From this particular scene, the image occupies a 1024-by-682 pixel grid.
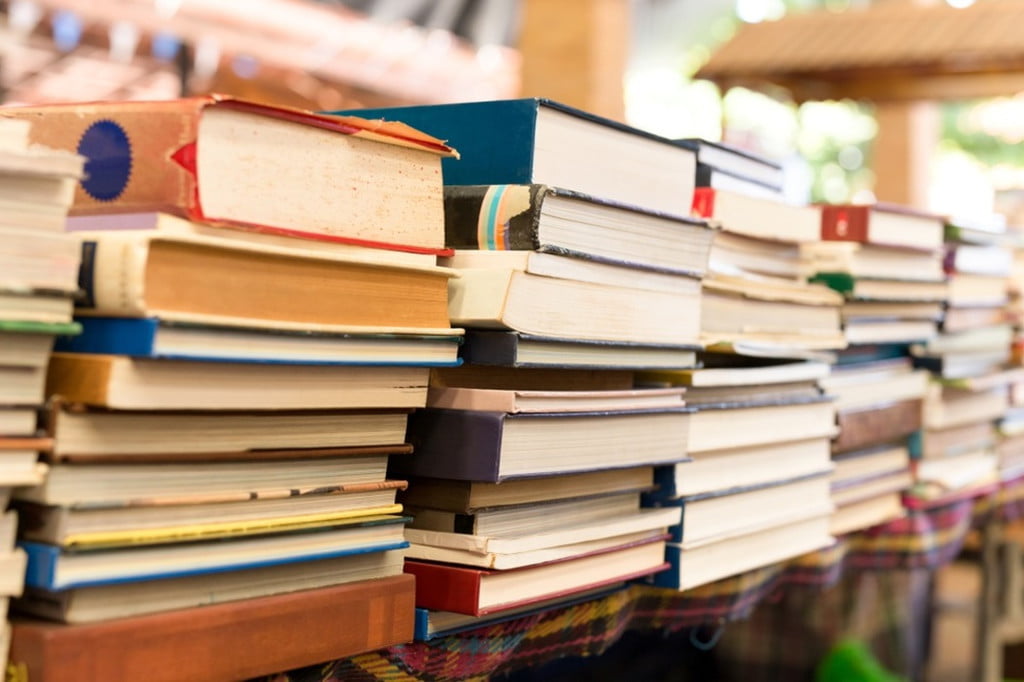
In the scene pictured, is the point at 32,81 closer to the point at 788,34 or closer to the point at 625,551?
the point at 788,34

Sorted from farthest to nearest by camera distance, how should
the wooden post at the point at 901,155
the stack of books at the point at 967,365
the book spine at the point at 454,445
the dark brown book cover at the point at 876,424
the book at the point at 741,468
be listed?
1. the wooden post at the point at 901,155
2. the stack of books at the point at 967,365
3. the dark brown book cover at the point at 876,424
4. the book at the point at 741,468
5. the book spine at the point at 454,445

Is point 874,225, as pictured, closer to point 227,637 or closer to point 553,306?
point 553,306

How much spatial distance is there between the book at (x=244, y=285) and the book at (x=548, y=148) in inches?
5.4

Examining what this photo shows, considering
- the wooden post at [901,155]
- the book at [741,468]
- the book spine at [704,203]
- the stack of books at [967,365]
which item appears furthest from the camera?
the wooden post at [901,155]

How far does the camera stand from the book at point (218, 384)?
2.21 ft

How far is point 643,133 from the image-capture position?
1.03 m

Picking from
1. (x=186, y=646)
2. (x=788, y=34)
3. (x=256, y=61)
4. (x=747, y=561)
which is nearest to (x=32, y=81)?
(x=256, y=61)

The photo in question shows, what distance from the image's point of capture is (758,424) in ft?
4.08

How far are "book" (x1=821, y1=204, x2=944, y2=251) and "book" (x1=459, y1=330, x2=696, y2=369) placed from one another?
58 cm

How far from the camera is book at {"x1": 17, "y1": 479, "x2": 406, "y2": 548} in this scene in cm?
67

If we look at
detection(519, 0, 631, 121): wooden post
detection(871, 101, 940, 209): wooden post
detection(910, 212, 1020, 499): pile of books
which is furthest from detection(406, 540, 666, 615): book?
detection(871, 101, 940, 209): wooden post

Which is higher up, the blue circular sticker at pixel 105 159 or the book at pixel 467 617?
the blue circular sticker at pixel 105 159

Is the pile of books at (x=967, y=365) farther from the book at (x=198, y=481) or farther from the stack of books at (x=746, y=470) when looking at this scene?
the book at (x=198, y=481)

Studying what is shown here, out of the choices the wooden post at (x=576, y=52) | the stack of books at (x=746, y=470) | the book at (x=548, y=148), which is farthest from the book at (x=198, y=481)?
the wooden post at (x=576, y=52)
